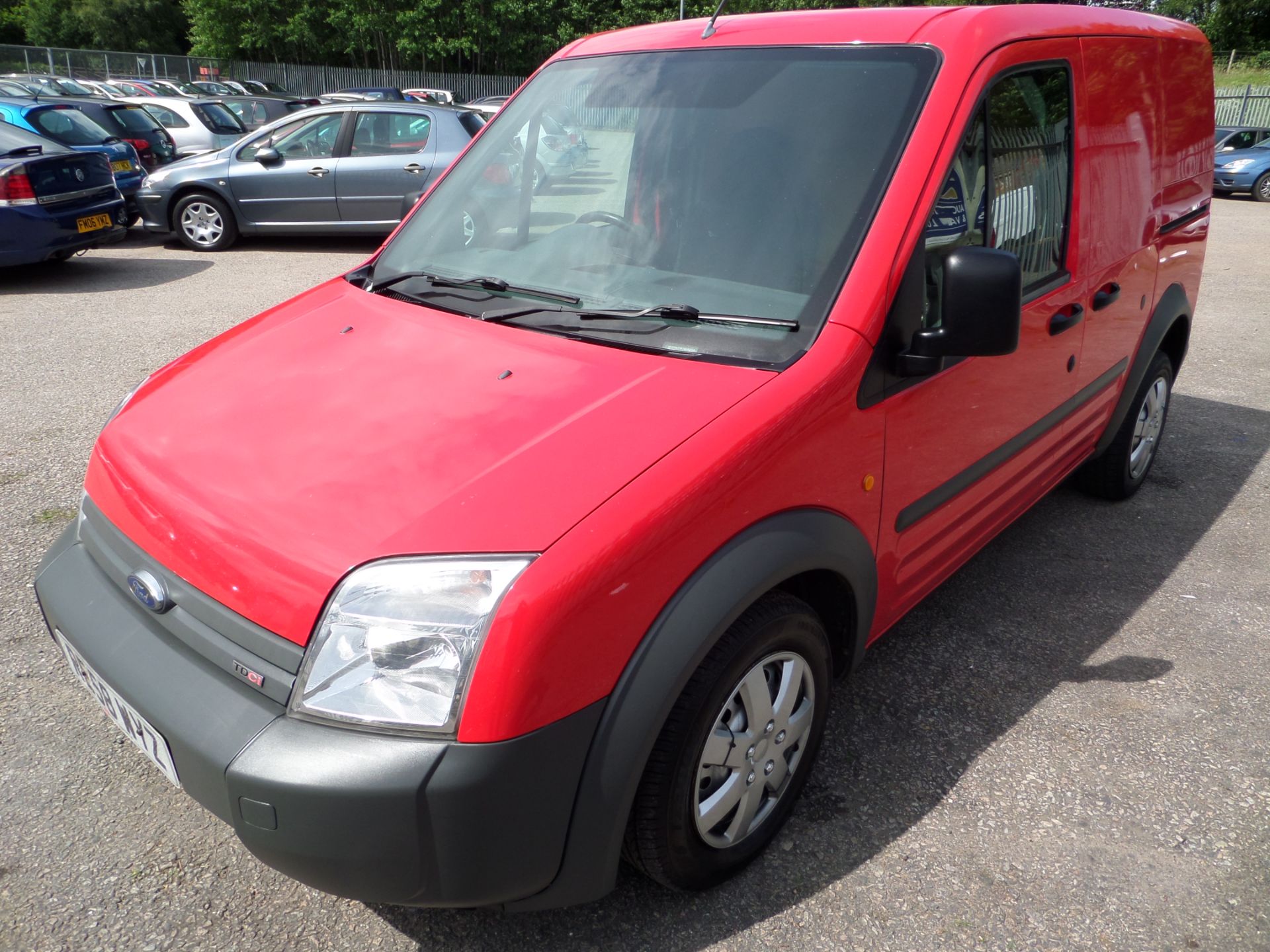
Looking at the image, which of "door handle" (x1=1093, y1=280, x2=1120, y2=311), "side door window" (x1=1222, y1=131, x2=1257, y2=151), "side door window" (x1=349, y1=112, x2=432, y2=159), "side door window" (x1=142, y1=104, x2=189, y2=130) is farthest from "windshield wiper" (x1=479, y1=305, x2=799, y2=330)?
"side door window" (x1=1222, y1=131, x2=1257, y2=151)

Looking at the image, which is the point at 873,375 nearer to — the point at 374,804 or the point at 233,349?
the point at 374,804

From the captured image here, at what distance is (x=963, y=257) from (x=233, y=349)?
6.08 ft

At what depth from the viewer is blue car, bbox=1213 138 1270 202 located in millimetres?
17609

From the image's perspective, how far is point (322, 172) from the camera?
400 inches

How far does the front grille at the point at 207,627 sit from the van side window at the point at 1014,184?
1.64 m

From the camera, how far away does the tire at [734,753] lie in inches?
75.5

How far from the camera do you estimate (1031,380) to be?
2.95 metres

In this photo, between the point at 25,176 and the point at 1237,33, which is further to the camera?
the point at 1237,33

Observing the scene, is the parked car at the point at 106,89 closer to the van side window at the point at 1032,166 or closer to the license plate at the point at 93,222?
the license plate at the point at 93,222

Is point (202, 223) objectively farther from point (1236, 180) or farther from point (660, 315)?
point (1236, 180)

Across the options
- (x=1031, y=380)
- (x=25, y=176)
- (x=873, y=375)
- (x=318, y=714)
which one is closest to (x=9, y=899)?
(x=318, y=714)

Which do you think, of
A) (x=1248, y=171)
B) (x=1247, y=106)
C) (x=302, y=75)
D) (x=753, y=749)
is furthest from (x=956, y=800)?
(x=302, y=75)

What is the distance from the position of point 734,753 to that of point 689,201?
1.36 m

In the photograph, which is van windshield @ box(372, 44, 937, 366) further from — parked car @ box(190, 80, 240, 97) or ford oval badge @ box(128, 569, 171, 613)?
parked car @ box(190, 80, 240, 97)
